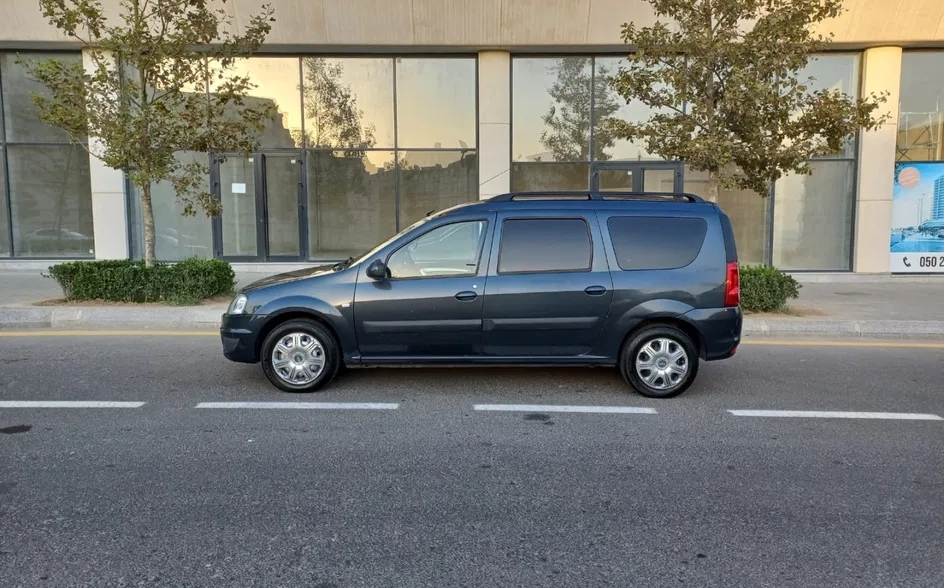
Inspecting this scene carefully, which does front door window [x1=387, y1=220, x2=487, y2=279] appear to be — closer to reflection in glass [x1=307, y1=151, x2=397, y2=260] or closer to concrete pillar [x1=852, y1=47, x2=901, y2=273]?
reflection in glass [x1=307, y1=151, x2=397, y2=260]

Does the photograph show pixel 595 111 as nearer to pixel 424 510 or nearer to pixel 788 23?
pixel 788 23

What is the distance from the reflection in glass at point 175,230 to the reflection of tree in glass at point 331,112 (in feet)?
8.65

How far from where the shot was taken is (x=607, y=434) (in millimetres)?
5059

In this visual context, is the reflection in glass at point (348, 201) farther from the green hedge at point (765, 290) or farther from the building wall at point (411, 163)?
the green hedge at point (765, 290)

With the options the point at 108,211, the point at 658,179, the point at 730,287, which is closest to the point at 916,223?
the point at 658,179

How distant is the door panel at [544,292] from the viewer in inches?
236

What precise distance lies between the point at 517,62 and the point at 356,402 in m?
11.3

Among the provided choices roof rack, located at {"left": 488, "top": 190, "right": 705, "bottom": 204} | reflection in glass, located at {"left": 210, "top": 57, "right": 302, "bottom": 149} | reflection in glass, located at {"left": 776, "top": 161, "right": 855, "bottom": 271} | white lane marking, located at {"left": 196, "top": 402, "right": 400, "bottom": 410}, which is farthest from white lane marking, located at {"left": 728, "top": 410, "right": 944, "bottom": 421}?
reflection in glass, located at {"left": 210, "top": 57, "right": 302, "bottom": 149}

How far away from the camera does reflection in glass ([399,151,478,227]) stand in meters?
15.5

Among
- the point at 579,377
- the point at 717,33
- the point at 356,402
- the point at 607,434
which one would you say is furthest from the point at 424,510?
the point at 717,33

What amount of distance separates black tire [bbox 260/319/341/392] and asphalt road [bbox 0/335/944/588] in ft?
0.64

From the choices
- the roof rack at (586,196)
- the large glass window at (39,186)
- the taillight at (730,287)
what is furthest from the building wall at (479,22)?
the taillight at (730,287)

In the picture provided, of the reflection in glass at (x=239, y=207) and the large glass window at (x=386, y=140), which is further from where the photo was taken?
the reflection in glass at (x=239, y=207)

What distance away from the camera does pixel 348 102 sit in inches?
606
